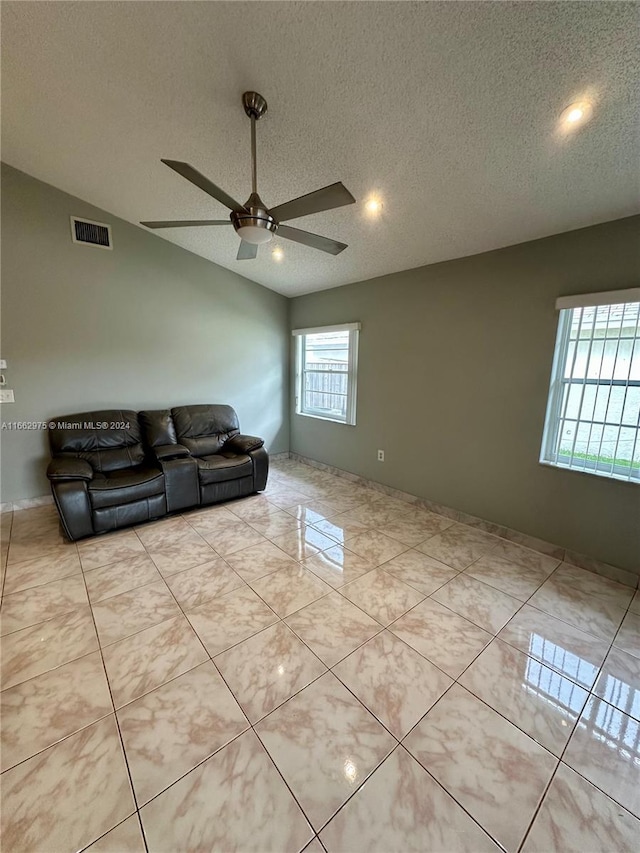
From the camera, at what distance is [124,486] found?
2.89 m

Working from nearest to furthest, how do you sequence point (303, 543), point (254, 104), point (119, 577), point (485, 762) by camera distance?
point (485, 762), point (254, 104), point (119, 577), point (303, 543)

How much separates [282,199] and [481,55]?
158 centimetres

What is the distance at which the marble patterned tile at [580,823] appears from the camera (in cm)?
107

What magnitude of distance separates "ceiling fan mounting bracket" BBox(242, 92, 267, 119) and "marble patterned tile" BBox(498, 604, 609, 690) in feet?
10.7

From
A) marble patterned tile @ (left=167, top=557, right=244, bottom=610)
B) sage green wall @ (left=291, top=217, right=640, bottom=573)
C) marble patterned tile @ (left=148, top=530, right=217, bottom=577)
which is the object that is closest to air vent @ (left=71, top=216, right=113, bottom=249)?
sage green wall @ (left=291, top=217, right=640, bottom=573)

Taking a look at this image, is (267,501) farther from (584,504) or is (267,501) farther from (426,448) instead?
(584,504)

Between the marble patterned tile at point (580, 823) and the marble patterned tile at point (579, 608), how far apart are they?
97 cm

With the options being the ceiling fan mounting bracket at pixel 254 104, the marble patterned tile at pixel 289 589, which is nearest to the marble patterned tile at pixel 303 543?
the marble patterned tile at pixel 289 589

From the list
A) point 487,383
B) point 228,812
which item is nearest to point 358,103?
point 487,383

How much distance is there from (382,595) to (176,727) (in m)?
1.31

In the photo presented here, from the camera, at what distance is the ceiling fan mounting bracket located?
70.8 inches

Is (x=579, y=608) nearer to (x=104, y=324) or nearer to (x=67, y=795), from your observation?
(x=67, y=795)

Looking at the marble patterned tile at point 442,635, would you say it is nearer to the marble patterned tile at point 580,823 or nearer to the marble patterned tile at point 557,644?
the marble patterned tile at point 557,644

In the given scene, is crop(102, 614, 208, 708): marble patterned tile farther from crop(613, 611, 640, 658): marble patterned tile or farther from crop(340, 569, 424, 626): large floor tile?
crop(613, 611, 640, 658): marble patterned tile
